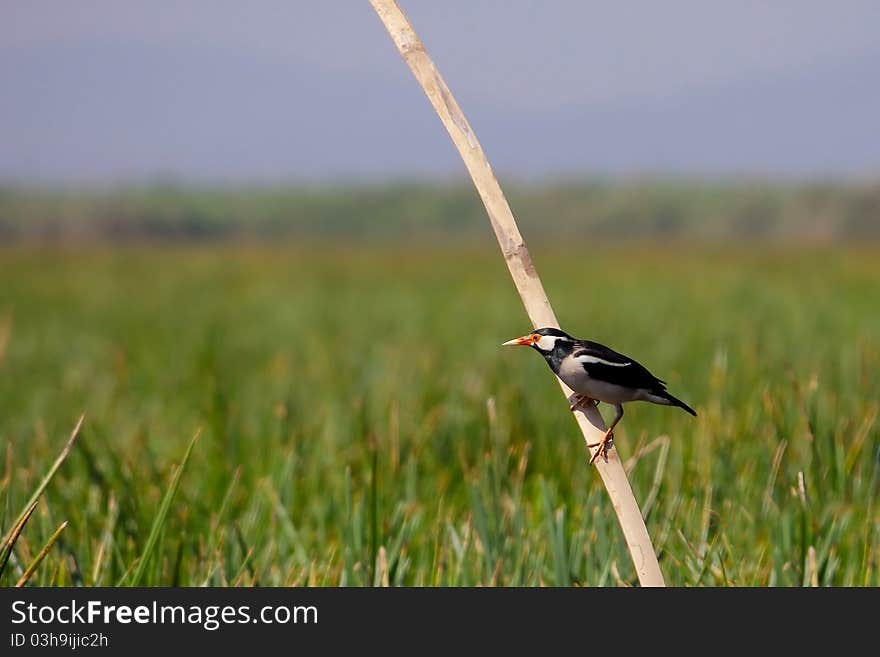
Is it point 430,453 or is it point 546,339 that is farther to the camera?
point 430,453

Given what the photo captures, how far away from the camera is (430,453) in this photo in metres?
3.49

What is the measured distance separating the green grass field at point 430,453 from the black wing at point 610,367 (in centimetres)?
73

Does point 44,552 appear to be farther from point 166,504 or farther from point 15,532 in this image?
point 166,504

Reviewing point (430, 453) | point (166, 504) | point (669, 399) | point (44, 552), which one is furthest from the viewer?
point (430, 453)

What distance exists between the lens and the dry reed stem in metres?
1.01

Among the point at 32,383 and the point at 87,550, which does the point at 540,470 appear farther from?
the point at 32,383

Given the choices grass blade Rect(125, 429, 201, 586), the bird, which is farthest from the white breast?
grass blade Rect(125, 429, 201, 586)

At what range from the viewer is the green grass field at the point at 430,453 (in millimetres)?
2234

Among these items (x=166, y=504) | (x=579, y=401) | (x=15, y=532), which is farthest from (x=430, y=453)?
(x=579, y=401)

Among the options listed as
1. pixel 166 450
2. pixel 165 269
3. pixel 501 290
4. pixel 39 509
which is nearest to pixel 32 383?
pixel 166 450

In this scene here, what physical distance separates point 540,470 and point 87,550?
132cm

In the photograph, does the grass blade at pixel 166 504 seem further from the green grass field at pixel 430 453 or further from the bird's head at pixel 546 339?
the bird's head at pixel 546 339

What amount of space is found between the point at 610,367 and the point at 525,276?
0.12 metres

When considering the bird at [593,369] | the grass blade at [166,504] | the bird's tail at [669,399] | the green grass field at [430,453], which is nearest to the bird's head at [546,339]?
the bird at [593,369]
